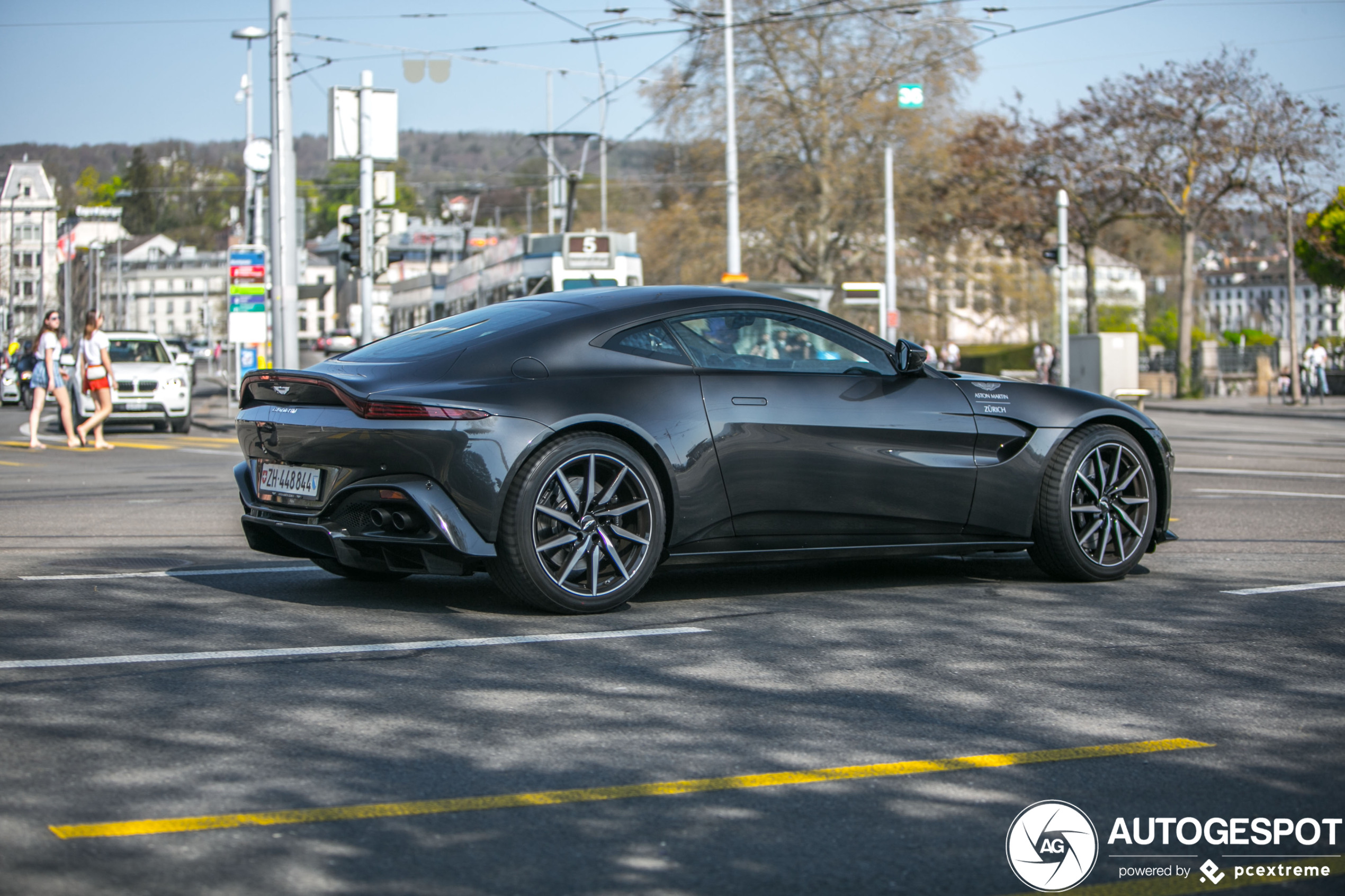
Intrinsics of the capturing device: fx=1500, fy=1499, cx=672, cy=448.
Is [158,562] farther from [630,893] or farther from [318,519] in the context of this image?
[630,893]

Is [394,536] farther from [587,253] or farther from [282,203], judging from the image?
[587,253]

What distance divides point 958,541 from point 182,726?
149 inches

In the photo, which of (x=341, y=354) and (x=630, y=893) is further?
(x=341, y=354)

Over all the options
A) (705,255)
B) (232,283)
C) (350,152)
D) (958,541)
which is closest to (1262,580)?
(958,541)

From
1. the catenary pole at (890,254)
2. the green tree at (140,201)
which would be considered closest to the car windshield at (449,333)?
the catenary pole at (890,254)

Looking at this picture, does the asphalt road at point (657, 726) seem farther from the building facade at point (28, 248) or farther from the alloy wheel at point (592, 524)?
the building facade at point (28, 248)

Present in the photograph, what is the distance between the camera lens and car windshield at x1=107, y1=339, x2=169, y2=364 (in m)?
24.3

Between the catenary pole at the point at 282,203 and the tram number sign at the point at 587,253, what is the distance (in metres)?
4.74

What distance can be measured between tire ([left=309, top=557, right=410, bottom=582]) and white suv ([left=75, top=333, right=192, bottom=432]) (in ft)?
57.2

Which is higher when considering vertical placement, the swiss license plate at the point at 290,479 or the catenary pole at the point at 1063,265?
the catenary pole at the point at 1063,265

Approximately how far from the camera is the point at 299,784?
3.58 m

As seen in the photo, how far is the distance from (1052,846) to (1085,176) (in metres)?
44.2

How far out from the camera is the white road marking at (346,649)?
16.1 feet

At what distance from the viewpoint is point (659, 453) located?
604 centimetres
